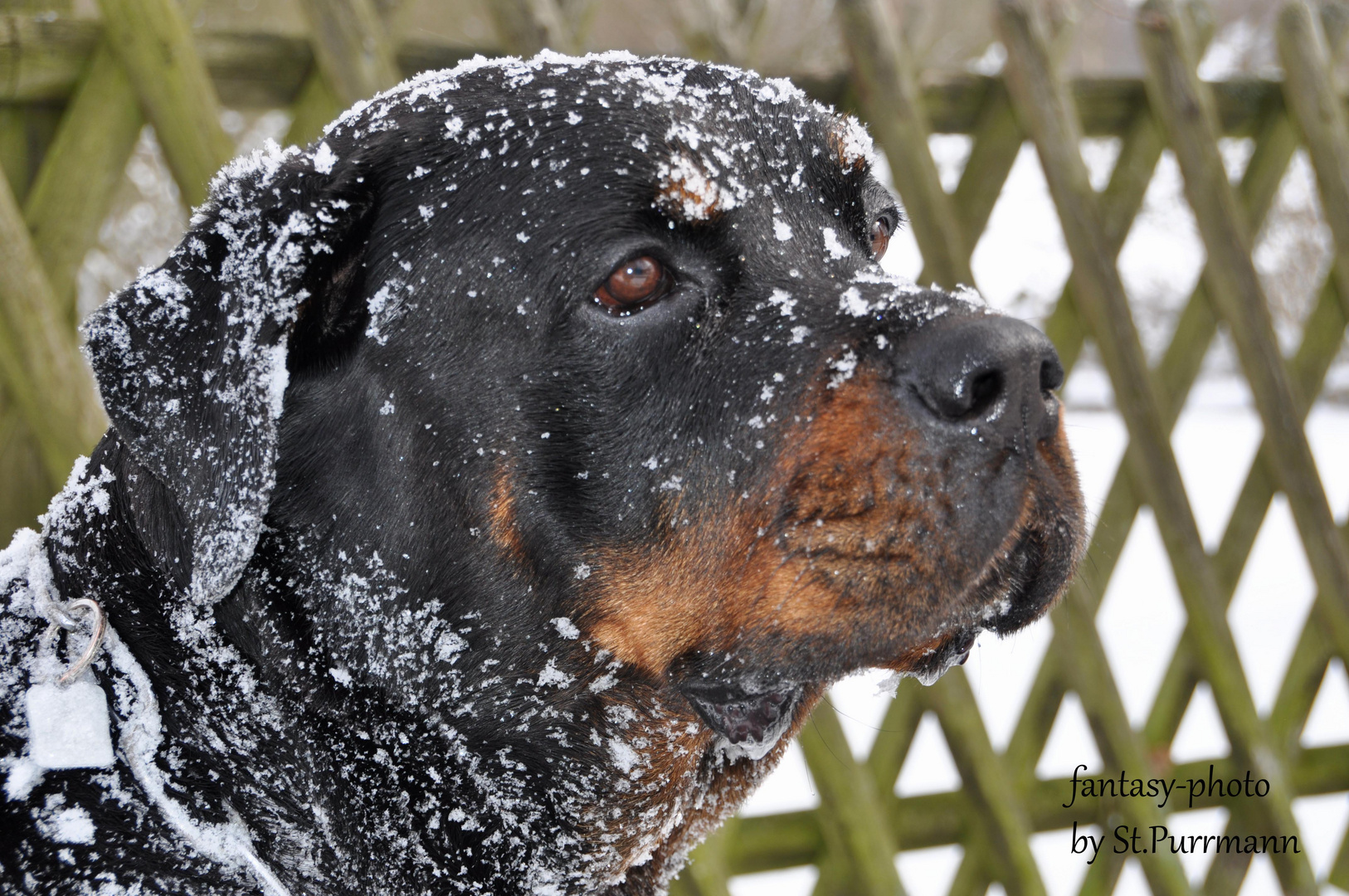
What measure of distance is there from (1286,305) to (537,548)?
379 inches

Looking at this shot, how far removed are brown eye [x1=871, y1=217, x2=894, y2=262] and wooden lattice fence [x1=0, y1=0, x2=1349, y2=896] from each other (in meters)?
0.67

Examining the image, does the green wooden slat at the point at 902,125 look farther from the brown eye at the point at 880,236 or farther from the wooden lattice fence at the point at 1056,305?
the brown eye at the point at 880,236

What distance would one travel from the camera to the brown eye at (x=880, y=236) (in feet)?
6.60

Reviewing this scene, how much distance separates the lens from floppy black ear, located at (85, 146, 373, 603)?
58.3 inches

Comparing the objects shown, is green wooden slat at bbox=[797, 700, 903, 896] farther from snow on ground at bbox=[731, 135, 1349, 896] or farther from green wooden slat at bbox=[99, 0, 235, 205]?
green wooden slat at bbox=[99, 0, 235, 205]

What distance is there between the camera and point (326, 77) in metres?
2.39

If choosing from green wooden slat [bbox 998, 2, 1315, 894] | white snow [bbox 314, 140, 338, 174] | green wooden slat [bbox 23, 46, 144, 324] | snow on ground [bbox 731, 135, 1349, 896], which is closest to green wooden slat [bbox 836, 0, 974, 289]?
snow on ground [bbox 731, 135, 1349, 896]

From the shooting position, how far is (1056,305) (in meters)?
3.08

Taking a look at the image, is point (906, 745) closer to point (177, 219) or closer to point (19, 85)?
point (19, 85)

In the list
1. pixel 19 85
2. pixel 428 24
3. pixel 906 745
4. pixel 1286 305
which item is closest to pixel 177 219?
pixel 428 24

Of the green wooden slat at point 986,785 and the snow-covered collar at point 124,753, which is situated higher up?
the green wooden slat at point 986,785

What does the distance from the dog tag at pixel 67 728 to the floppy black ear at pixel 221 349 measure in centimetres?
21

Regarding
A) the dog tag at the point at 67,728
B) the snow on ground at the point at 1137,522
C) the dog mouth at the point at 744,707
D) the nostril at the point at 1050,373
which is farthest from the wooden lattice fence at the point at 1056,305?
the nostril at the point at 1050,373

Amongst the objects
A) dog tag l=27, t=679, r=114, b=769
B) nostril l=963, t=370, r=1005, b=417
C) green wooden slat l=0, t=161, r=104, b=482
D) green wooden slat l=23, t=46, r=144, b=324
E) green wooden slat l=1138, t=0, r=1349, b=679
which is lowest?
dog tag l=27, t=679, r=114, b=769
